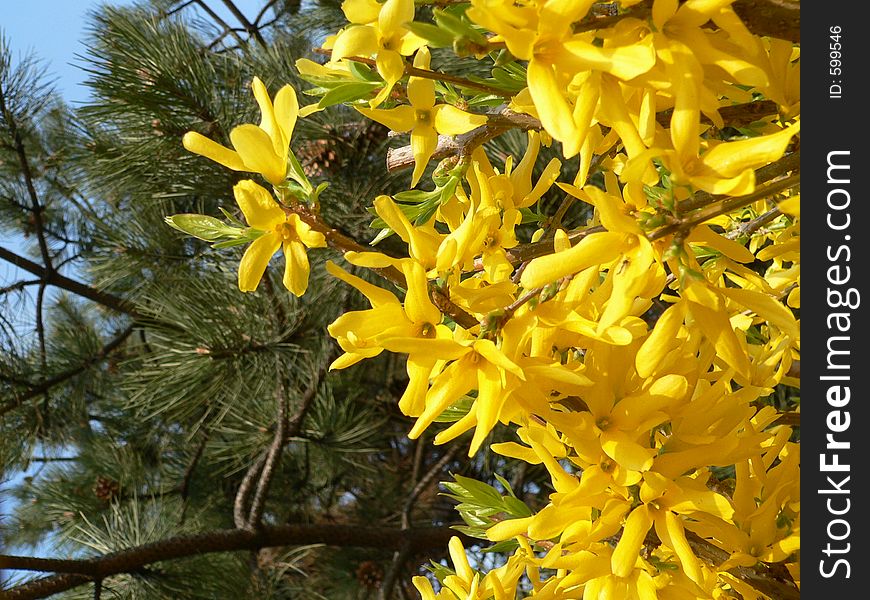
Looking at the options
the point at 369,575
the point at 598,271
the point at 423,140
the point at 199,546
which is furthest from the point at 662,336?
the point at 369,575

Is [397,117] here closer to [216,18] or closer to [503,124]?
[503,124]

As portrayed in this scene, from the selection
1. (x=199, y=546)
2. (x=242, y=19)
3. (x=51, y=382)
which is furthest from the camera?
(x=242, y=19)

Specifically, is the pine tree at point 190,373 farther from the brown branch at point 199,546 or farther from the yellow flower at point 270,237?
the yellow flower at point 270,237

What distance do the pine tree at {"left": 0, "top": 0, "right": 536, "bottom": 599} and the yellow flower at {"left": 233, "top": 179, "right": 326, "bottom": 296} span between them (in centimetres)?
70

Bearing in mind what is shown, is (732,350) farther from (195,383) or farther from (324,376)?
(324,376)

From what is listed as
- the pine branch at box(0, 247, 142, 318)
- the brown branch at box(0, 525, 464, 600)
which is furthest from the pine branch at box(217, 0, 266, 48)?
the brown branch at box(0, 525, 464, 600)

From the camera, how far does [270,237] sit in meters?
0.33

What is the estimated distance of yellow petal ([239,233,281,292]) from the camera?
330mm

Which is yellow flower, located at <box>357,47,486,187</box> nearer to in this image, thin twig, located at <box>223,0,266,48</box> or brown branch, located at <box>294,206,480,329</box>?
brown branch, located at <box>294,206,480,329</box>

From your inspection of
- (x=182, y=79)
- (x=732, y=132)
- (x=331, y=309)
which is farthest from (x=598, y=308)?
(x=182, y=79)

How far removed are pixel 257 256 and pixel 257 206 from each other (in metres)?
0.03
